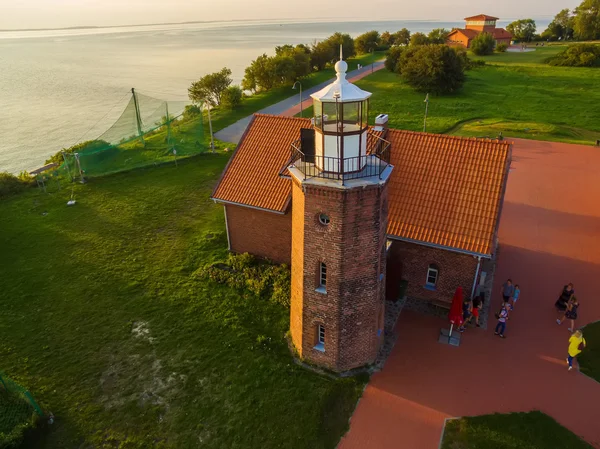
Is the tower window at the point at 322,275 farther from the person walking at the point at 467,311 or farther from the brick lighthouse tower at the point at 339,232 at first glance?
the person walking at the point at 467,311

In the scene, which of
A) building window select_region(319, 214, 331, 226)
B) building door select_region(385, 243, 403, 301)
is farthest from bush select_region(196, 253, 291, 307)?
building window select_region(319, 214, 331, 226)

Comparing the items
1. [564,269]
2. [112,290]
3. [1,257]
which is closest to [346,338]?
[112,290]

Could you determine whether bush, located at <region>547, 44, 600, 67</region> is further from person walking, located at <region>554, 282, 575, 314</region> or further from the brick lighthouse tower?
the brick lighthouse tower

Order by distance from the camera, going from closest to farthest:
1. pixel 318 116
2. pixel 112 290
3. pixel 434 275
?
1. pixel 318 116
2. pixel 434 275
3. pixel 112 290

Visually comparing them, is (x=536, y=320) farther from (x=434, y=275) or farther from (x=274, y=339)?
(x=274, y=339)

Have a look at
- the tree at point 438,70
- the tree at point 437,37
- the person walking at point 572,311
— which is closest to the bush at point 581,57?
the tree at point 437,37
